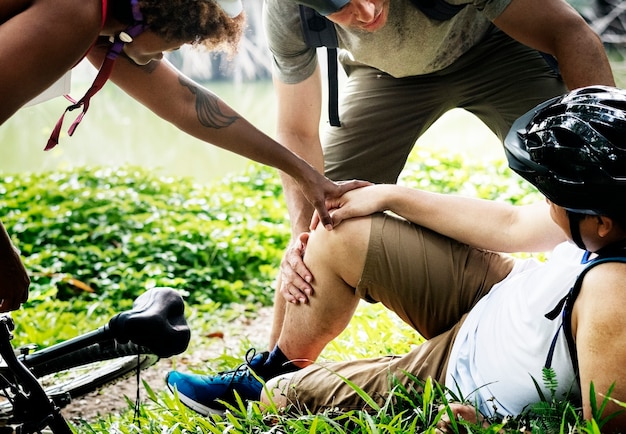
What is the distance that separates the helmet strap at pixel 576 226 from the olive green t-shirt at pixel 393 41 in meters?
1.14

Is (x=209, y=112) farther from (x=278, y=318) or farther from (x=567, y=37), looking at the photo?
(x=567, y=37)

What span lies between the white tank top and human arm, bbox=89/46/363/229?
726 mm

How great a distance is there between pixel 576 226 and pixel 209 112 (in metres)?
1.37

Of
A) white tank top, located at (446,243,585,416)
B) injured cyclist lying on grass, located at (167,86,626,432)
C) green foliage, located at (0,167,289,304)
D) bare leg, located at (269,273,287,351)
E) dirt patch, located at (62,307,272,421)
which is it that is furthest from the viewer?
green foliage, located at (0,167,289,304)

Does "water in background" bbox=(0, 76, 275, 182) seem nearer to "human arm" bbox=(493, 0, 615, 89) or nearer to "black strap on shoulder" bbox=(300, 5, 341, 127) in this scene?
"black strap on shoulder" bbox=(300, 5, 341, 127)

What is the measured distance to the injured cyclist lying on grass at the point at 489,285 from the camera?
1972 millimetres

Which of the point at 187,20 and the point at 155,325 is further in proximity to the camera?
the point at 155,325

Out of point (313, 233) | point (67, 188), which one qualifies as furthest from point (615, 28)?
point (313, 233)

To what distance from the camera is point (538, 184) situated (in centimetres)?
208

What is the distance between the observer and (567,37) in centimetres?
263

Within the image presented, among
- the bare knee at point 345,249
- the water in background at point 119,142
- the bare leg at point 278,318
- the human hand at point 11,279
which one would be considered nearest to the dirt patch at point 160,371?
the bare leg at point 278,318

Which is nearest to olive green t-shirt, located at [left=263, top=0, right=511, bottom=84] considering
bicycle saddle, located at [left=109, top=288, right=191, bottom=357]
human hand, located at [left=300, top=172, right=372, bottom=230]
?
human hand, located at [left=300, top=172, right=372, bottom=230]

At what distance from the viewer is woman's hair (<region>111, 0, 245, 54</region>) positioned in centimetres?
238

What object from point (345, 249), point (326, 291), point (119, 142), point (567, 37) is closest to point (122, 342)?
A: point (326, 291)
